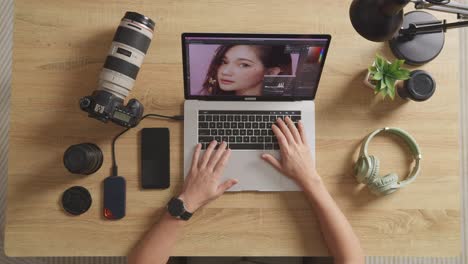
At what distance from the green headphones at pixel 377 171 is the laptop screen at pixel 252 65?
0.71 feet

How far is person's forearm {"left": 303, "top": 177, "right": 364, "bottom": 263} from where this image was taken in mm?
Result: 951

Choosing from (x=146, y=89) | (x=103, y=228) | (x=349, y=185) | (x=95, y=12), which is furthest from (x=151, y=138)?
(x=349, y=185)

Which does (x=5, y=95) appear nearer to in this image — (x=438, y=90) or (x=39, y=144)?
(x=39, y=144)

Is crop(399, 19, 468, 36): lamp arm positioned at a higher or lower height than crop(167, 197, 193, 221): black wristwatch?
higher

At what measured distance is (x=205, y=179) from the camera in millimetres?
991

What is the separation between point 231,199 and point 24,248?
564mm

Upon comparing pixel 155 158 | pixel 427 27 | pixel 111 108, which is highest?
pixel 427 27

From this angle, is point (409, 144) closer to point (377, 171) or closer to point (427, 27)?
point (377, 171)

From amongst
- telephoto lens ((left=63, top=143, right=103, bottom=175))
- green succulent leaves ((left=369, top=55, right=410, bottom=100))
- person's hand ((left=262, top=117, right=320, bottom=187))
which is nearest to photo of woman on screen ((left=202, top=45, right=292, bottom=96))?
person's hand ((left=262, top=117, right=320, bottom=187))

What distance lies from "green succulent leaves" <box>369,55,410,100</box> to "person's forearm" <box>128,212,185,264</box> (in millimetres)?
629

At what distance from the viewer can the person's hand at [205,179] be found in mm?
980

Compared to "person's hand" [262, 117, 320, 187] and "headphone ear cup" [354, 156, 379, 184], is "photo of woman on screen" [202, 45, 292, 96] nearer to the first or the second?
"person's hand" [262, 117, 320, 187]

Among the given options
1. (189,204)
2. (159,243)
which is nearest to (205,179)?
(189,204)

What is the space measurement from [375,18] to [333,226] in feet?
1.68
